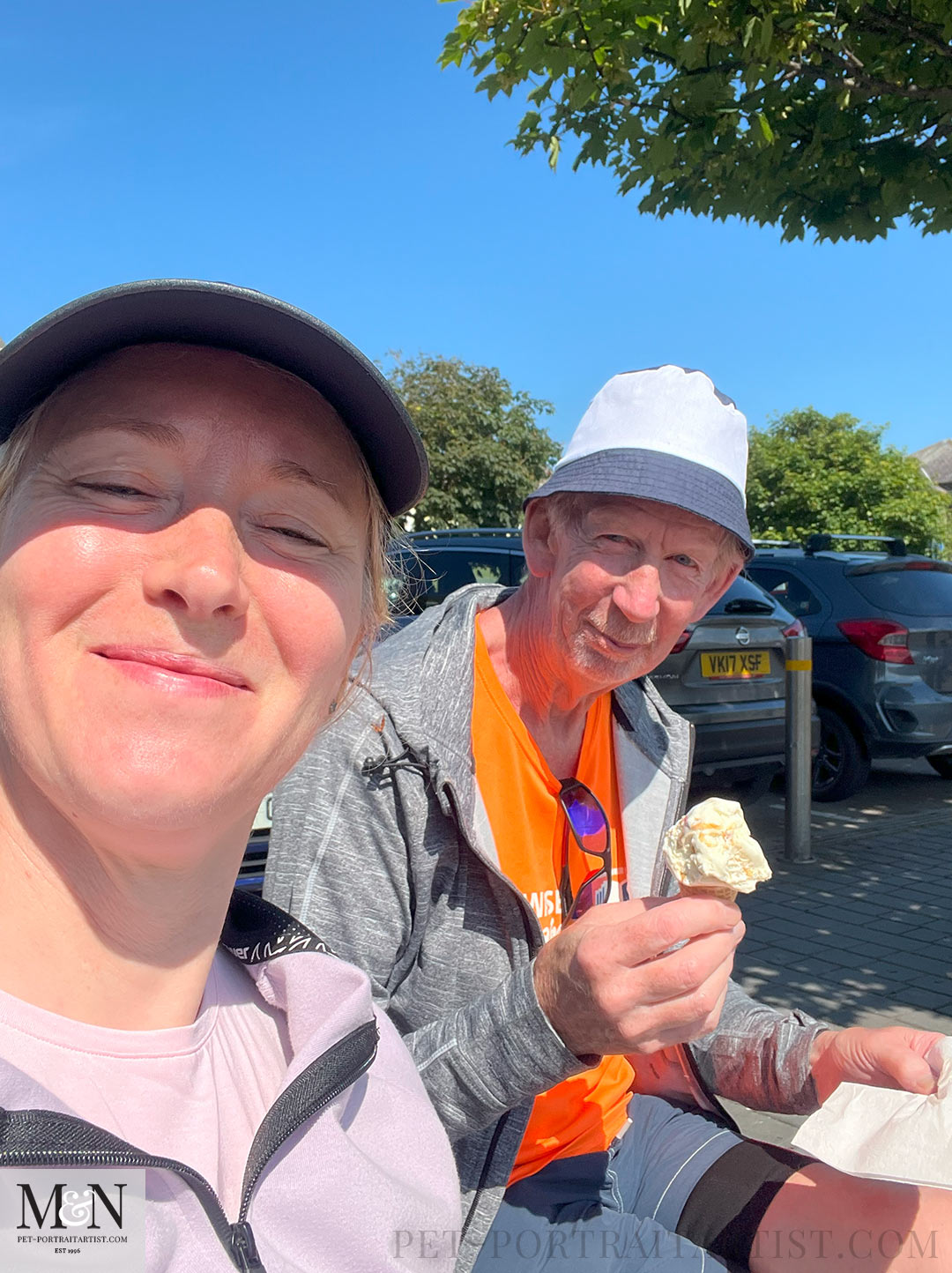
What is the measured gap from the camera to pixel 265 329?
1.08 m

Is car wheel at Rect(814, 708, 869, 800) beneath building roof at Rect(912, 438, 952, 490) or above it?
beneath

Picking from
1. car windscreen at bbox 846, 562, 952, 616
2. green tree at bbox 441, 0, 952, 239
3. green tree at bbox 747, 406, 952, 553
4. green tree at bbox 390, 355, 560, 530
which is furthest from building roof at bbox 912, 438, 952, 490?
green tree at bbox 441, 0, 952, 239

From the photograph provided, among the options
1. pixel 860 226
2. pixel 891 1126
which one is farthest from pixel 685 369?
pixel 860 226

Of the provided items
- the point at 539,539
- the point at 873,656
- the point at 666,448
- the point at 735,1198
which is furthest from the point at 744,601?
the point at 735,1198

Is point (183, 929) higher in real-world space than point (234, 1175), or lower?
higher

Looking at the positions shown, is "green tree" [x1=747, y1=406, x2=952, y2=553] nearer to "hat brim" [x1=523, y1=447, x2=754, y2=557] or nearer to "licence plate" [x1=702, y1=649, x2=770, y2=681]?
"licence plate" [x1=702, y1=649, x2=770, y2=681]

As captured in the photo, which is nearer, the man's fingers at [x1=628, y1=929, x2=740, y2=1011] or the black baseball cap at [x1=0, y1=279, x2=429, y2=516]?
the black baseball cap at [x1=0, y1=279, x2=429, y2=516]

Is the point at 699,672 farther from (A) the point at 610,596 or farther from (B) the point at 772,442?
(B) the point at 772,442

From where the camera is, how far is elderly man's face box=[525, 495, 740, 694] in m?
2.14

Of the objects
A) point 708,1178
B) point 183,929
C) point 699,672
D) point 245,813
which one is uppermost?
point 699,672

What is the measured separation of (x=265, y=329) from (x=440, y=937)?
3.78 feet

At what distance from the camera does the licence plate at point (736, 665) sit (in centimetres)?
677

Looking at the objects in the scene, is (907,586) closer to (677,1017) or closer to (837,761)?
(837,761)

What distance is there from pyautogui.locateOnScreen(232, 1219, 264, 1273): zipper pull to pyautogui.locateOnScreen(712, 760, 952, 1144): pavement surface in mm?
3018
